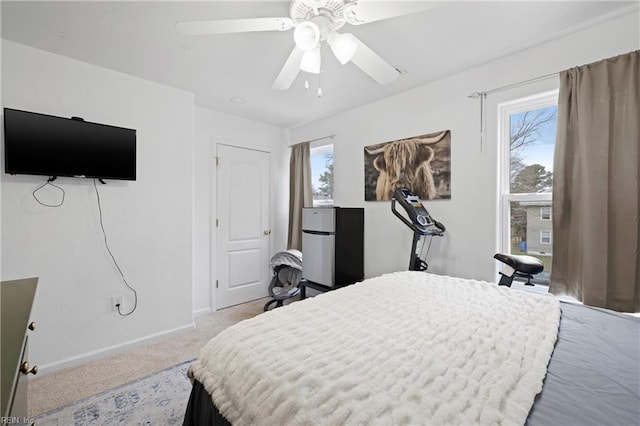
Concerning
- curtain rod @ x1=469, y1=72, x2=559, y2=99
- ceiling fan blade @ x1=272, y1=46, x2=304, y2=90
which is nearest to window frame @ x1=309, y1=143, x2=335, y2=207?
curtain rod @ x1=469, y1=72, x2=559, y2=99

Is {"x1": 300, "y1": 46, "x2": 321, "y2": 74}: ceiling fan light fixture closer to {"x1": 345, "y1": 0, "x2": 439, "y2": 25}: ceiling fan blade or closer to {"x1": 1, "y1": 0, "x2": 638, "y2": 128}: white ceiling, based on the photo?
{"x1": 345, "y1": 0, "x2": 439, "y2": 25}: ceiling fan blade

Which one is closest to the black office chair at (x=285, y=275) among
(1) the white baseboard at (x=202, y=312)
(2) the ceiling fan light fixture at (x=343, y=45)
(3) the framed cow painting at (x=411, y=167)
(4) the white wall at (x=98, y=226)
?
(1) the white baseboard at (x=202, y=312)

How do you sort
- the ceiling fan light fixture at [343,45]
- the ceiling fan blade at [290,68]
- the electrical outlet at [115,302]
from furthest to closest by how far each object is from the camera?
the electrical outlet at [115,302], the ceiling fan blade at [290,68], the ceiling fan light fixture at [343,45]

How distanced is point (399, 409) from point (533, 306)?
111 cm

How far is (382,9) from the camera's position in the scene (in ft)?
4.27

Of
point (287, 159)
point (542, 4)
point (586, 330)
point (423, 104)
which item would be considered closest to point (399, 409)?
point (586, 330)

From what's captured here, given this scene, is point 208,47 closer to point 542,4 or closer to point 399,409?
point 542,4

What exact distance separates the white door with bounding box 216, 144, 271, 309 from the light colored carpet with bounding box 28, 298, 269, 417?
0.83 meters

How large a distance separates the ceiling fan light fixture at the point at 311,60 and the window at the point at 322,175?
218cm

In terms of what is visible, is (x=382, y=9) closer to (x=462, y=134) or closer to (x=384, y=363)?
(x=384, y=363)

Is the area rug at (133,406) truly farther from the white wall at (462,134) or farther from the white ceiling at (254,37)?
the white ceiling at (254,37)

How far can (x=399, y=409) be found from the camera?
2.25 feet

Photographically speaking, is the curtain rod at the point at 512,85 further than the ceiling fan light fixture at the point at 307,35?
Yes

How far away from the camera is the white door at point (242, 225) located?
3.67m
